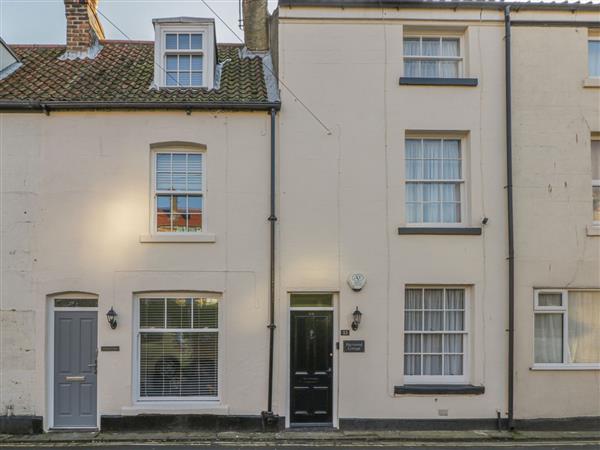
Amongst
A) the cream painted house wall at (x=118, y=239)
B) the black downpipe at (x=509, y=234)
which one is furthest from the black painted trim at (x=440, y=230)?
the cream painted house wall at (x=118, y=239)

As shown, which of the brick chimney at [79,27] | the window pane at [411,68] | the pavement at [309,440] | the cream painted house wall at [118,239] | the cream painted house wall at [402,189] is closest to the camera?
the pavement at [309,440]

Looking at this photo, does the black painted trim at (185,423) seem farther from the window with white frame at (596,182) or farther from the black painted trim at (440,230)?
the window with white frame at (596,182)

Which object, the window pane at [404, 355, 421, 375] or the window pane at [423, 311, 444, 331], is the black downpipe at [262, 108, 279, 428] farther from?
the window pane at [423, 311, 444, 331]

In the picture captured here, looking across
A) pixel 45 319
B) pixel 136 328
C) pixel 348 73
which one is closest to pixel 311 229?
pixel 348 73

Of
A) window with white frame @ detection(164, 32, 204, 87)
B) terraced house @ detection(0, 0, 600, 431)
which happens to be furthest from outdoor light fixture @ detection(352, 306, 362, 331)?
window with white frame @ detection(164, 32, 204, 87)

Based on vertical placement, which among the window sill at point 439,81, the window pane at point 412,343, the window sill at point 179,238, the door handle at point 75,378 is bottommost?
the door handle at point 75,378

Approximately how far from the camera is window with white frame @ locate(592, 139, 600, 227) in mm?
10266

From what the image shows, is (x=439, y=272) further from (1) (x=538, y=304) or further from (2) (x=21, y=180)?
(2) (x=21, y=180)

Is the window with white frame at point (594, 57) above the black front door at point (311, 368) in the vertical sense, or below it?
above

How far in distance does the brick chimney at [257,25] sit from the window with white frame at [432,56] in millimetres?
3637

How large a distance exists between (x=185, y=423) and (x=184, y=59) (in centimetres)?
794

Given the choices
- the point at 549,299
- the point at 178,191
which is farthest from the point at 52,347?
the point at 549,299

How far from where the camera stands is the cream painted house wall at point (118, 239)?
375 inches

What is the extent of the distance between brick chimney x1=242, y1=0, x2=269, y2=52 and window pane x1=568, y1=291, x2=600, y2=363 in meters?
9.40
